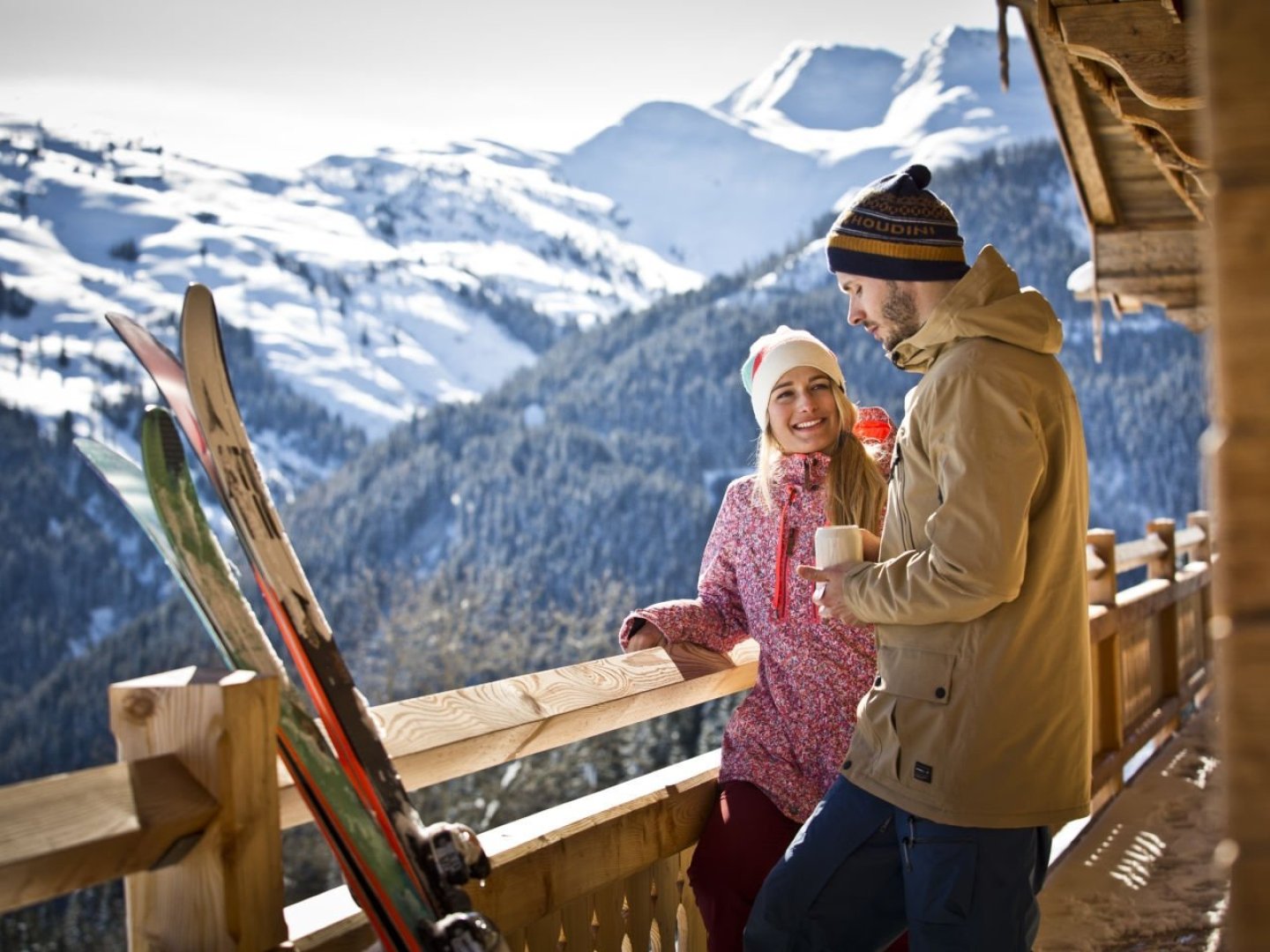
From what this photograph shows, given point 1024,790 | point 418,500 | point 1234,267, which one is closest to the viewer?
point 1234,267

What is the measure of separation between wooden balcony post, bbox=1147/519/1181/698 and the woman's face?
440 cm

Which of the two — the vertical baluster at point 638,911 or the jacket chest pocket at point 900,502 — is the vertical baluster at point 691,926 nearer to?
the vertical baluster at point 638,911

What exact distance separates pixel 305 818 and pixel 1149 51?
243cm

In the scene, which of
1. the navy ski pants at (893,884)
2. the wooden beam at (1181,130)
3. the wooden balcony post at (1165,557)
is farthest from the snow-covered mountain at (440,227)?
the navy ski pants at (893,884)

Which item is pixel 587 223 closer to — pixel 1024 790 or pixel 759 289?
pixel 759 289

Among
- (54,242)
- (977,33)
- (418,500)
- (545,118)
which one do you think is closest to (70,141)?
(54,242)

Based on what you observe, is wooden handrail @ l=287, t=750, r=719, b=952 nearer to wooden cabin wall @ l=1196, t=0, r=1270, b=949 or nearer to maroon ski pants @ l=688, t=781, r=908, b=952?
maroon ski pants @ l=688, t=781, r=908, b=952

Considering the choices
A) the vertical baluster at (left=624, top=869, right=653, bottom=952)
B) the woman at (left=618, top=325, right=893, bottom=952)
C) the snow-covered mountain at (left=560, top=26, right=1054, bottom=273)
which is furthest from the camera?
the snow-covered mountain at (left=560, top=26, right=1054, bottom=273)

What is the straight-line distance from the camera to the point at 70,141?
65.4m

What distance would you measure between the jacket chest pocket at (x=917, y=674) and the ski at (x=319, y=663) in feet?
2.07

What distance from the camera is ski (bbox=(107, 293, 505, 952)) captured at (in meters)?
1.41

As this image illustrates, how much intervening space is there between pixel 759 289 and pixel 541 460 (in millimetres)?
A: 17503

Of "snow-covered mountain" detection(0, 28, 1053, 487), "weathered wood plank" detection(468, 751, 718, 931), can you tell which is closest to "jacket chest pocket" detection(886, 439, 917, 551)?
"weathered wood plank" detection(468, 751, 718, 931)

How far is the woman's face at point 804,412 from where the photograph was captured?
7.42 ft
